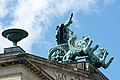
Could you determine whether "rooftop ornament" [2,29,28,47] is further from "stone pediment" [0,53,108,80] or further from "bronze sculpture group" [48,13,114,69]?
"bronze sculpture group" [48,13,114,69]

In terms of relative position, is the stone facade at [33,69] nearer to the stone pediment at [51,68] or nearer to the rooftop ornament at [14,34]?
the stone pediment at [51,68]

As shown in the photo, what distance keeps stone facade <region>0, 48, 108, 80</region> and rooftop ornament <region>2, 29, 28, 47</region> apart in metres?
0.97

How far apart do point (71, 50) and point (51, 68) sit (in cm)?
536

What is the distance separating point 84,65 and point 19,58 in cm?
1121

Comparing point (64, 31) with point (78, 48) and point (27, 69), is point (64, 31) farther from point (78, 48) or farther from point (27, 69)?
point (27, 69)

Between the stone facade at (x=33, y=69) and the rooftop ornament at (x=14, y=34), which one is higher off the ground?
the rooftop ornament at (x=14, y=34)

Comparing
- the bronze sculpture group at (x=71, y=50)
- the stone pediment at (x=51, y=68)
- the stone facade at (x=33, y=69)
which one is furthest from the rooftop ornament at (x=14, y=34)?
the bronze sculpture group at (x=71, y=50)

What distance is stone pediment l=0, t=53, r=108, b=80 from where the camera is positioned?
57594mm

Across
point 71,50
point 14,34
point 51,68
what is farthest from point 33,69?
point 71,50

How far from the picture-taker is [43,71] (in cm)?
6044

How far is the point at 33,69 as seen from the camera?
5909 cm

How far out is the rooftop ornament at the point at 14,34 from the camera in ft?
191

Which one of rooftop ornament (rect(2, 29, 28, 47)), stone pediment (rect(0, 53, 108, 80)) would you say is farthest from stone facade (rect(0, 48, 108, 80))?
rooftop ornament (rect(2, 29, 28, 47))

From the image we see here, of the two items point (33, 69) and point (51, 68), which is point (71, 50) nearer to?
point (51, 68)
